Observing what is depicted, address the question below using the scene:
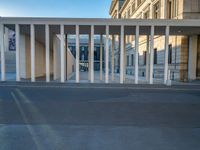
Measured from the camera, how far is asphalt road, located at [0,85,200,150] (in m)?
4.67

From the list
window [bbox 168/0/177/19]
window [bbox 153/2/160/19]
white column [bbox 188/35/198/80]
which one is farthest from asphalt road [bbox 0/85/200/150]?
window [bbox 153/2/160/19]

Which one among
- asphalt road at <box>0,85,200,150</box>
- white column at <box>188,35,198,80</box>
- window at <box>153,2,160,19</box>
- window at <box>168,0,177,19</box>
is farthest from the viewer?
window at <box>153,2,160,19</box>

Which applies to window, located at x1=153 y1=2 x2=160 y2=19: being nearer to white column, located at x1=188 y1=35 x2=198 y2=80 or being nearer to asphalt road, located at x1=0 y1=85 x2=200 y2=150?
white column, located at x1=188 y1=35 x2=198 y2=80

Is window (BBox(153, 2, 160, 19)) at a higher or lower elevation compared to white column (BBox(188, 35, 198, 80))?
higher

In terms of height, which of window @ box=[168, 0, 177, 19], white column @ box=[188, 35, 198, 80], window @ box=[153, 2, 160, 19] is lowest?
white column @ box=[188, 35, 198, 80]

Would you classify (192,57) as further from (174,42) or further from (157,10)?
(157,10)

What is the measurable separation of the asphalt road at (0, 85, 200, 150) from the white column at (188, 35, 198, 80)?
42.4ft

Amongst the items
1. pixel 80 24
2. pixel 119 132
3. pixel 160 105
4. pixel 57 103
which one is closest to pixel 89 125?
pixel 119 132

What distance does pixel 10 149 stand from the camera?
435 cm

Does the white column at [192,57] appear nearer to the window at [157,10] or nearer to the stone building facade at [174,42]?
the stone building facade at [174,42]

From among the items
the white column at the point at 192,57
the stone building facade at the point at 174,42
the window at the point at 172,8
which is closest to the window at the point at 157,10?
the stone building facade at the point at 174,42

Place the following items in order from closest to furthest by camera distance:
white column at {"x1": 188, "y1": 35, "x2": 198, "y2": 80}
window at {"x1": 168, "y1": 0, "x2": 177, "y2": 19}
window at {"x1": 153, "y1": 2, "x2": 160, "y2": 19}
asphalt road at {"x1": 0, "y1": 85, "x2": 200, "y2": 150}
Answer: asphalt road at {"x1": 0, "y1": 85, "x2": 200, "y2": 150}
white column at {"x1": 188, "y1": 35, "x2": 198, "y2": 80}
window at {"x1": 168, "y1": 0, "x2": 177, "y2": 19}
window at {"x1": 153, "y1": 2, "x2": 160, "y2": 19}

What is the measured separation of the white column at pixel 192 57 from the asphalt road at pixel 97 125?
12.9m

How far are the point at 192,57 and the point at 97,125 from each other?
17.4 m
